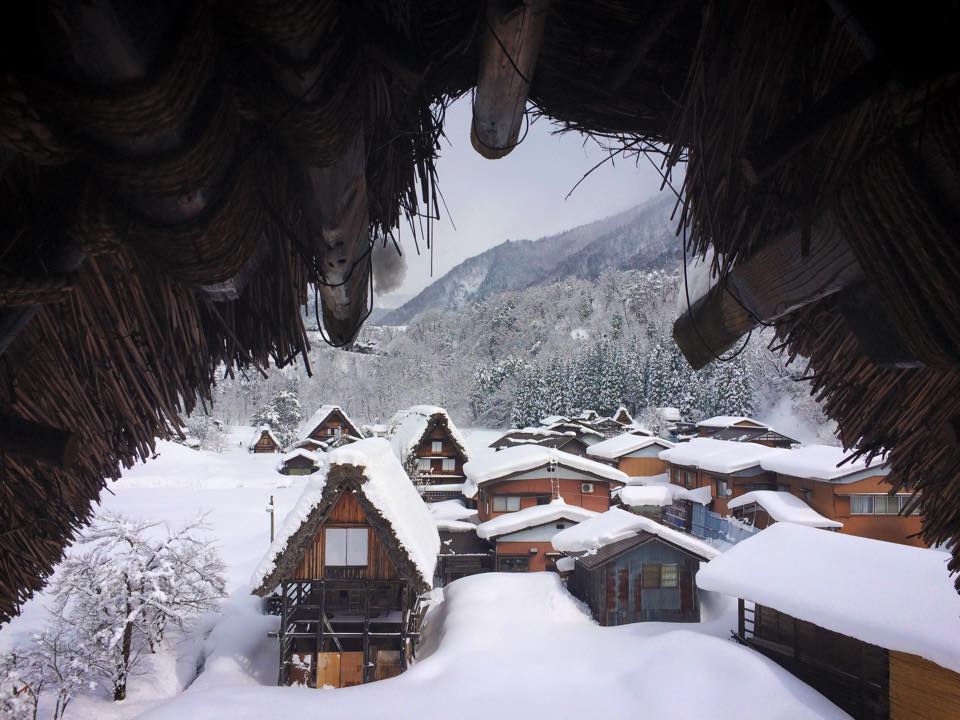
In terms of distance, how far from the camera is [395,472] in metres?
14.4

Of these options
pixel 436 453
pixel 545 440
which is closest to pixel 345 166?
pixel 436 453

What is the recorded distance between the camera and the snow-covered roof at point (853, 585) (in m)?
8.41

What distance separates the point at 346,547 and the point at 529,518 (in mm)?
8001

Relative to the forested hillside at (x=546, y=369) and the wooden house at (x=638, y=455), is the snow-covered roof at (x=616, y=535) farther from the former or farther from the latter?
the wooden house at (x=638, y=455)

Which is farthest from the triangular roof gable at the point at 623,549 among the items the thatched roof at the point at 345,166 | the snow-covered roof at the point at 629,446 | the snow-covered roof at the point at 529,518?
the snow-covered roof at the point at 629,446

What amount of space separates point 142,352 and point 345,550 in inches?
449

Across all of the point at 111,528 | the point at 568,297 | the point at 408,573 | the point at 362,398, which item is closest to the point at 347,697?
the point at 408,573

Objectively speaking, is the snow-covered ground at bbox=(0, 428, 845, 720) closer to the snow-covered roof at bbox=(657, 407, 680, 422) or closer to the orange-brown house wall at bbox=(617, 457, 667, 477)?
the orange-brown house wall at bbox=(617, 457, 667, 477)

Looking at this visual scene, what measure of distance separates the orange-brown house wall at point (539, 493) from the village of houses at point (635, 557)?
58 mm

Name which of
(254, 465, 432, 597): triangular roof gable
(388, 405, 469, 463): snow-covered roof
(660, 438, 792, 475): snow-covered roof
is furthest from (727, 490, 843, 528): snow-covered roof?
(254, 465, 432, 597): triangular roof gable

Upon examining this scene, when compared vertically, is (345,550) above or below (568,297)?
below

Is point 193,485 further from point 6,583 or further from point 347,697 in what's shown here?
point 6,583

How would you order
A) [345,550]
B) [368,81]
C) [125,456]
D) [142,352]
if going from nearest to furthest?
[368,81]
[142,352]
[125,456]
[345,550]

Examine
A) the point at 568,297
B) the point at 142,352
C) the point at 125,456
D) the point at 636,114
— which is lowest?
the point at 125,456
